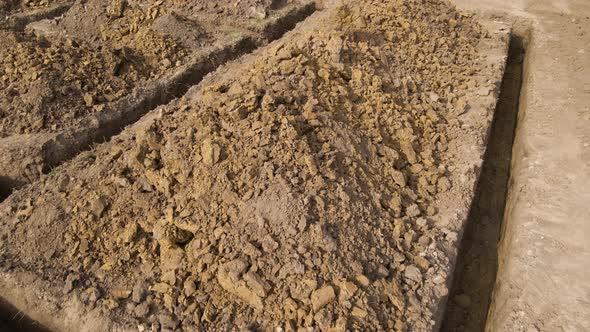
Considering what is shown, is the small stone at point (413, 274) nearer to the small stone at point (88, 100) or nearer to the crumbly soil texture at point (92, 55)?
the crumbly soil texture at point (92, 55)

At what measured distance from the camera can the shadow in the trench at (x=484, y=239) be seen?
15.5ft

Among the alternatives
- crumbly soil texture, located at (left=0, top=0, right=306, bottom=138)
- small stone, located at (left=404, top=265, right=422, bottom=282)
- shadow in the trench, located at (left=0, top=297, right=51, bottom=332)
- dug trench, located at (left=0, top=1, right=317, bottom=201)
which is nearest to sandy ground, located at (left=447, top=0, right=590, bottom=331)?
small stone, located at (left=404, top=265, right=422, bottom=282)

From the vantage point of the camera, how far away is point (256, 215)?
13.5ft

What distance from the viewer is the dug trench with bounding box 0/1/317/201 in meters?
5.47

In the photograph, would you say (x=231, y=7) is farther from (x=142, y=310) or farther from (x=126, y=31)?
(x=142, y=310)

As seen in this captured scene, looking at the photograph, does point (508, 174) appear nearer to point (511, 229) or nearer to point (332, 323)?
point (511, 229)

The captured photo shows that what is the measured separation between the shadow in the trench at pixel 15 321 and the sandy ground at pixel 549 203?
4.17m

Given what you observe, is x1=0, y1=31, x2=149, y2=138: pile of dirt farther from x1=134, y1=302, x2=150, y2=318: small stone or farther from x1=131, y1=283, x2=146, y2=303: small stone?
x1=134, y1=302, x2=150, y2=318: small stone

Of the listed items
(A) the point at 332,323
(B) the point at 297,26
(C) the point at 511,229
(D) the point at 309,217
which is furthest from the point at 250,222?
(B) the point at 297,26

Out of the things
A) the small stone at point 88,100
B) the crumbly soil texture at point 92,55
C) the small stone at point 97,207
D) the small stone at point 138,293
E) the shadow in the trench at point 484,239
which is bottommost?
A: the shadow in the trench at point 484,239

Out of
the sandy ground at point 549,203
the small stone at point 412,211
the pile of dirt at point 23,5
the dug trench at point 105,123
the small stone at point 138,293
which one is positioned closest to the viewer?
the small stone at point 138,293

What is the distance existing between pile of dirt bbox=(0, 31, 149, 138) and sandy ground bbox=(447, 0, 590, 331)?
18.5 feet

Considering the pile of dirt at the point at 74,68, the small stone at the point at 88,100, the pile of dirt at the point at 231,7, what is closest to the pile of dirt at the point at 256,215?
the small stone at the point at 88,100

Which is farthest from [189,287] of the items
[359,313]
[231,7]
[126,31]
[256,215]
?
[231,7]
